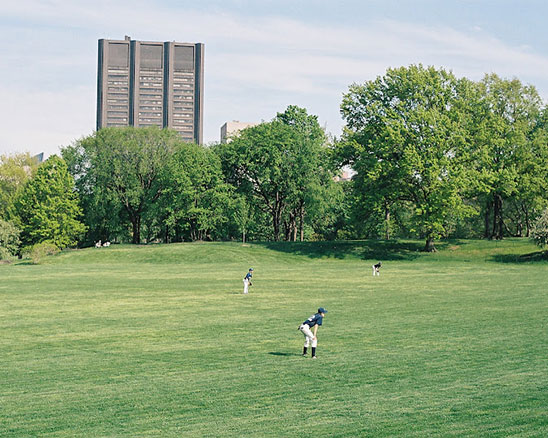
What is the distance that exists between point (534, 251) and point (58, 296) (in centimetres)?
5644

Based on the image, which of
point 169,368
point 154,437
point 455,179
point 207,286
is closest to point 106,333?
point 169,368

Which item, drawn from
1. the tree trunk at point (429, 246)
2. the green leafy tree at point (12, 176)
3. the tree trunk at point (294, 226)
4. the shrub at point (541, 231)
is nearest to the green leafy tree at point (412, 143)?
the tree trunk at point (429, 246)

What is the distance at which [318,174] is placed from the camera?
92.9m

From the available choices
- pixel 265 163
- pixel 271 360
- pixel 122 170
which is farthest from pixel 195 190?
pixel 271 360

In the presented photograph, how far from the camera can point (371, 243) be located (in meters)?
84.4

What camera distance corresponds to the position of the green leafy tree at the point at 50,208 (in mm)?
87875

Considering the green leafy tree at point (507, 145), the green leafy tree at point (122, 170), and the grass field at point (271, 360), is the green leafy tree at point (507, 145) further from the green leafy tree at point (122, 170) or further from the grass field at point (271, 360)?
the green leafy tree at point (122, 170)

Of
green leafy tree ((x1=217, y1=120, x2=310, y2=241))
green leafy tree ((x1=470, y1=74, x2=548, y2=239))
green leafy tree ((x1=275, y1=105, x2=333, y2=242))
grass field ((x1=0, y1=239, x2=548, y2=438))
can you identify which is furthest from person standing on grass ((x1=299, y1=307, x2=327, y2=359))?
green leafy tree ((x1=217, y1=120, x2=310, y2=241))

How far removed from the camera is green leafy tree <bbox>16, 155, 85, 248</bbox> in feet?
288

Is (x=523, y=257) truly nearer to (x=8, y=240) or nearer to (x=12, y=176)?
(x=8, y=240)

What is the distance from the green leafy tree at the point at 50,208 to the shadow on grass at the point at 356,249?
2895 cm

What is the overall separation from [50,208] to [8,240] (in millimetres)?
7750

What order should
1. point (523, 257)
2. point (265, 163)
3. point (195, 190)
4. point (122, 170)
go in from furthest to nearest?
point (122, 170) → point (265, 163) → point (195, 190) → point (523, 257)

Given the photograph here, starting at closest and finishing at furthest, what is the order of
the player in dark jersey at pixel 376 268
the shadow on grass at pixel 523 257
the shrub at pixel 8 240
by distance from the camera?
the player in dark jersey at pixel 376 268
the shadow on grass at pixel 523 257
the shrub at pixel 8 240
